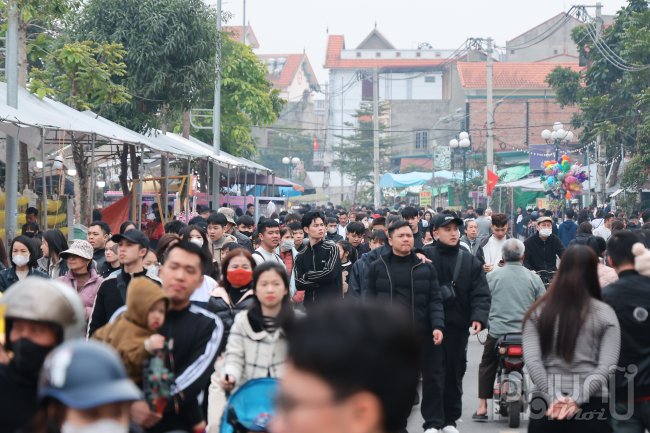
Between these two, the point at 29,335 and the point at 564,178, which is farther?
the point at 564,178

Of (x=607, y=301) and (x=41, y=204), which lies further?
(x=41, y=204)

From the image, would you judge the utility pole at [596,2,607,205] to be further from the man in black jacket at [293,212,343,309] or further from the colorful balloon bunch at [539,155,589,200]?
the man in black jacket at [293,212,343,309]

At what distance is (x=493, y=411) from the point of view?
7441 millimetres

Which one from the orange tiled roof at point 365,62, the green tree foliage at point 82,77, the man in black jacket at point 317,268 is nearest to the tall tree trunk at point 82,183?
the green tree foliage at point 82,77

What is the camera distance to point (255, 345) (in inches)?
153

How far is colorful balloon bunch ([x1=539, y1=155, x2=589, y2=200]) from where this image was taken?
25.1 metres

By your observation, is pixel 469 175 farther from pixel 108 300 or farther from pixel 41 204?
pixel 108 300

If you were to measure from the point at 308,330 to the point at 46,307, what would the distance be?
143cm

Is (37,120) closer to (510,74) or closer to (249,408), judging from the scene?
(249,408)

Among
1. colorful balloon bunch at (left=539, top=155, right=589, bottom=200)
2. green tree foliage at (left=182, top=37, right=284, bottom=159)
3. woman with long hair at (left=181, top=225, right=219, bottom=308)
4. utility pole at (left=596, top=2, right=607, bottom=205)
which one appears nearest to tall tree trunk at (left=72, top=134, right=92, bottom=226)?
woman with long hair at (left=181, top=225, right=219, bottom=308)

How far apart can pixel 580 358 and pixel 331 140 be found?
8061 cm

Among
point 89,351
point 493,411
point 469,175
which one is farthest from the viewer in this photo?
point 469,175

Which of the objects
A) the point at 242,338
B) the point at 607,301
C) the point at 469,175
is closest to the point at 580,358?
the point at 607,301

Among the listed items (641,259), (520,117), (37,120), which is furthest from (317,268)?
(520,117)
